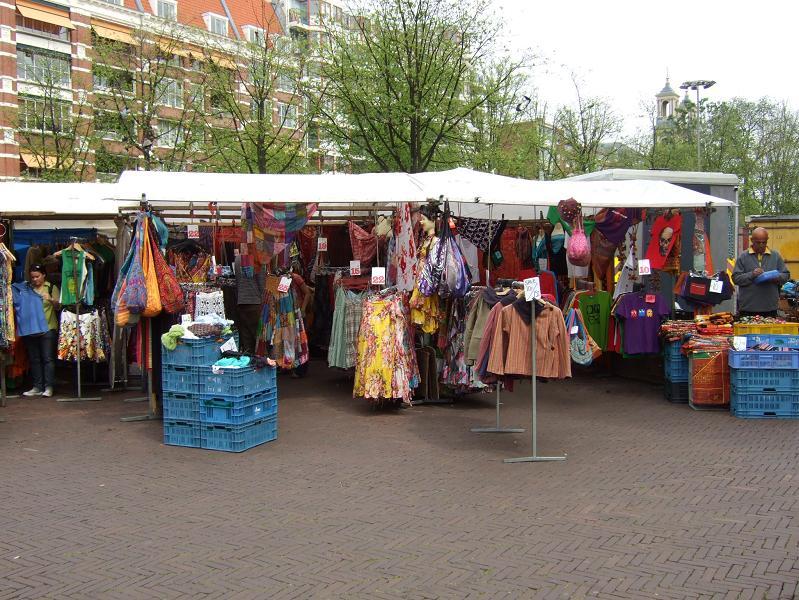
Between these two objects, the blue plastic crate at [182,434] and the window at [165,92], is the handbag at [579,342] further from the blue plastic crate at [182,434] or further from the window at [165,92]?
the window at [165,92]

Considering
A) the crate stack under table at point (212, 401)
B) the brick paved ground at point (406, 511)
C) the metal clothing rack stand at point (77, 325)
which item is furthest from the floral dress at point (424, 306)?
the metal clothing rack stand at point (77, 325)

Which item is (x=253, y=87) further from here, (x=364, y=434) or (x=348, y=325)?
(x=364, y=434)

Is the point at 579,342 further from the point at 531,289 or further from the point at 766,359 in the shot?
the point at 531,289

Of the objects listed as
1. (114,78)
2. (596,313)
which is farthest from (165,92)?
(596,313)

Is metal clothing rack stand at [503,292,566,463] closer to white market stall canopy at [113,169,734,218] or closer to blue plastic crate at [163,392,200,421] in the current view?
white market stall canopy at [113,169,734,218]

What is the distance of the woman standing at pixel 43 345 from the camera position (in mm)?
9703

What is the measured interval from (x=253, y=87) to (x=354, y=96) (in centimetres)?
Answer: 634

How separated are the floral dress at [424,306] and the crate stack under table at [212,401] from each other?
6.12ft

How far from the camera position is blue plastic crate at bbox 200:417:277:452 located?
22.4 feet

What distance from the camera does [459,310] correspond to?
8.48 metres

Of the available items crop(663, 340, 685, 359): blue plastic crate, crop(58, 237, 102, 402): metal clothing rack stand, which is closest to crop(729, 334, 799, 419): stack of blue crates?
crop(663, 340, 685, 359): blue plastic crate

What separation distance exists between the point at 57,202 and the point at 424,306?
501 cm

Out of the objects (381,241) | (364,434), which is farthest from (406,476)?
(381,241)

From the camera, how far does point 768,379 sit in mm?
7953
